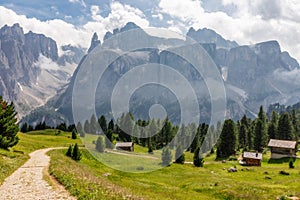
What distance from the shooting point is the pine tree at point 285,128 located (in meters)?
127

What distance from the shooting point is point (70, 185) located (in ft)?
89.8

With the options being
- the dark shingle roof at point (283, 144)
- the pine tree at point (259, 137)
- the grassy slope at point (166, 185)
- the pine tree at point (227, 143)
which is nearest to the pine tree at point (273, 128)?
the pine tree at point (259, 137)

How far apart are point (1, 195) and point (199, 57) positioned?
68.0 ft

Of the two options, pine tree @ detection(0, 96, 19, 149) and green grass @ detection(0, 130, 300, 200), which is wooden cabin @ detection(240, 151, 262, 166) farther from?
pine tree @ detection(0, 96, 19, 149)

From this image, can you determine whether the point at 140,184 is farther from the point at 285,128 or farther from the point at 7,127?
the point at 285,128

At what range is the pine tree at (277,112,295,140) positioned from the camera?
127 m

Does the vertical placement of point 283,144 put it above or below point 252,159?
above

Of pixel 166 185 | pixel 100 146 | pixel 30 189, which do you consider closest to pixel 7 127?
pixel 100 146

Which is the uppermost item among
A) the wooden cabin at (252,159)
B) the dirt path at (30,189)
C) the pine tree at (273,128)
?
the pine tree at (273,128)

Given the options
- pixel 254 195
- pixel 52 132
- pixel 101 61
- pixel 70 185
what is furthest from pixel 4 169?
pixel 52 132

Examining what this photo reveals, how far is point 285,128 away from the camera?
128 meters

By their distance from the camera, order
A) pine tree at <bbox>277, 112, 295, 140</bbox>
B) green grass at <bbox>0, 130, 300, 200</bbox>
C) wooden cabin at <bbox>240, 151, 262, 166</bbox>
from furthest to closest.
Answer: pine tree at <bbox>277, 112, 295, 140</bbox>, wooden cabin at <bbox>240, 151, 262, 166</bbox>, green grass at <bbox>0, 130, 300, 200</bbox>

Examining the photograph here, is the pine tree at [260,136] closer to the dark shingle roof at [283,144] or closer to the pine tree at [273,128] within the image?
the pine tree at [273,128]

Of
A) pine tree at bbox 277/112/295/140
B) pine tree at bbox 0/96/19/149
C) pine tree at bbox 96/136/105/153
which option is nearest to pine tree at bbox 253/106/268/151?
pine tree at bbox 277/112/295/140
